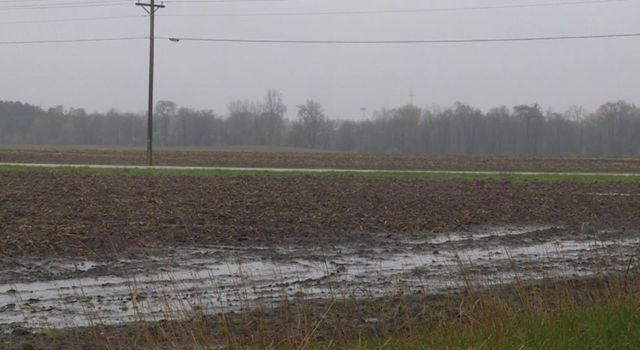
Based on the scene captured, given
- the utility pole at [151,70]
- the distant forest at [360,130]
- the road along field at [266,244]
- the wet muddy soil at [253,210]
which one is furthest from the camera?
the distant forest at [360,130]

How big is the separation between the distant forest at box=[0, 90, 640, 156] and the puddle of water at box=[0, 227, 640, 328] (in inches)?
4159

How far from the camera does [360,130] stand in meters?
133

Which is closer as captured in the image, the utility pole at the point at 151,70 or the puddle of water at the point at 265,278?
the puddle of water at the point at 265,278

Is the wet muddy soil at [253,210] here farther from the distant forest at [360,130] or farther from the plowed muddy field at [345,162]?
the distant forest at [360,130]

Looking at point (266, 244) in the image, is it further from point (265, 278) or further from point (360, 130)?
point (360, 130)

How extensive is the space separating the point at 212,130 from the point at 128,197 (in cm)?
11362

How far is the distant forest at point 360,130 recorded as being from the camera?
406ft

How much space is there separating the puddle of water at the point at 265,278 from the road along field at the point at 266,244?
3 cm

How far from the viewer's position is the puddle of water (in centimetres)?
Result: 959

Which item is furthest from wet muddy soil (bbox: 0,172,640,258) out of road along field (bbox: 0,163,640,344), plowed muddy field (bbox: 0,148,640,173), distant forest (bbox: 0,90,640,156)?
distant forest (bbox: 0,90,640,156)

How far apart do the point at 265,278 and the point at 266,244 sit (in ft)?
12.2

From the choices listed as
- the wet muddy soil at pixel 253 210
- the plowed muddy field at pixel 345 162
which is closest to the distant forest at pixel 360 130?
the plowed muddy field at pixel 345 162

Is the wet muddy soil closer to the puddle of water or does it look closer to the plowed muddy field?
the puddle of water

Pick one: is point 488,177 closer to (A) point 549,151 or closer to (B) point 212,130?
(A) point 549,151
